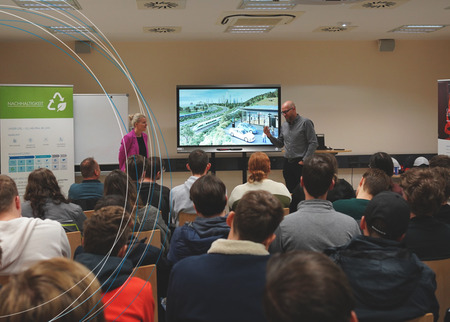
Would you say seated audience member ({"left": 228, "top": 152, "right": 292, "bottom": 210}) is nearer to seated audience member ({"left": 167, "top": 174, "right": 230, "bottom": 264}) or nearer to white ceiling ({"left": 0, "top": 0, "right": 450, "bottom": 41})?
seated audience member ({"left": 167, "top": 174, "right": 230, "bottom": 264})

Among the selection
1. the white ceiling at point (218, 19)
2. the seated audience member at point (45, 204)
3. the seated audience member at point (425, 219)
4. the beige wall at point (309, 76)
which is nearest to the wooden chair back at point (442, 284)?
the seated audience member at point (425, 219)

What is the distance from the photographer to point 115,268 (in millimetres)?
1597

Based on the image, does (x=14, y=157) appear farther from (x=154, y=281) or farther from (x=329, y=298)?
(x=329, y=298)

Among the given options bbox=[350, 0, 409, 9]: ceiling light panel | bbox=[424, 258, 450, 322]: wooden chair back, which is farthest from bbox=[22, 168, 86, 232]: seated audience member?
bbox=[350, 0, 409, 9]: ceiling light panel

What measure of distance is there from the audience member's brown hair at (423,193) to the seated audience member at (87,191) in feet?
7.94

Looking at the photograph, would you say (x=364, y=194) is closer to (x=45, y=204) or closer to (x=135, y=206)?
(x=135, y=206)

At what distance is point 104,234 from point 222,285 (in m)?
0.59

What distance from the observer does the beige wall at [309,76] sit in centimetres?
703

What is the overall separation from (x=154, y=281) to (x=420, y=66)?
701cm

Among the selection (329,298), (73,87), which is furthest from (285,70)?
(329,298)

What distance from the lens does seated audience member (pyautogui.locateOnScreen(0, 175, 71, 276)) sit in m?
2.04

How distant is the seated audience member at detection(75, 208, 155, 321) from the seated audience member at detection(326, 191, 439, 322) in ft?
2.37

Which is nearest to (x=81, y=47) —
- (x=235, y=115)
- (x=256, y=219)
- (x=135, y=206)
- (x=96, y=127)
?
(x=96, y=127)

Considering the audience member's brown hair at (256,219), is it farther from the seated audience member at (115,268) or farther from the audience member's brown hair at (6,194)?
the audience member's brown hair at (6,194)
